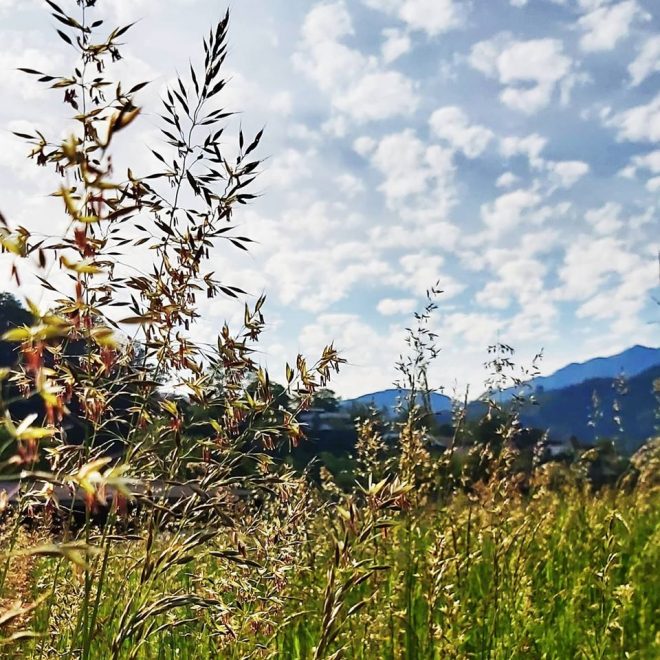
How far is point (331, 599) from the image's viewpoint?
161 centimetres

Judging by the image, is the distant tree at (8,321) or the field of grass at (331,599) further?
the distant tree at (8,321)

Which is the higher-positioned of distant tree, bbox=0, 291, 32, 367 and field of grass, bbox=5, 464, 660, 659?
distant tree, bbox=0, 291, 32, 367

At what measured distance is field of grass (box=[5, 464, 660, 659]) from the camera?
5.76 feet

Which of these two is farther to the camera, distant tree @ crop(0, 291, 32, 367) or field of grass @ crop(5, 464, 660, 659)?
distant tree @ crop(0, 291, 32, 367)

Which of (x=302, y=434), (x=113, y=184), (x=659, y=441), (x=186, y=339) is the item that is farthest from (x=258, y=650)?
(x=659, y=441)

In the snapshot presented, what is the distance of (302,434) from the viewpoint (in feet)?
7.22

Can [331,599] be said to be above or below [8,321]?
below

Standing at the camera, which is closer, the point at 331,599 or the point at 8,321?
the point at 331,599

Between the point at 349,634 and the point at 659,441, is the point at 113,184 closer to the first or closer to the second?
the point at 349,634

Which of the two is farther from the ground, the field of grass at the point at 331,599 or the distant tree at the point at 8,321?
the distant tree at the point at 8,321

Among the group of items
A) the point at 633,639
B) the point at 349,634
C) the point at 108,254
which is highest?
the point at 108,254

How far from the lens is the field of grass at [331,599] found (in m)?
1.75

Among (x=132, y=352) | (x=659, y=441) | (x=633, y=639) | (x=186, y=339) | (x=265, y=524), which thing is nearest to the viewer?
(x=186, y=339)

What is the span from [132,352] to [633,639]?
2749 mm
